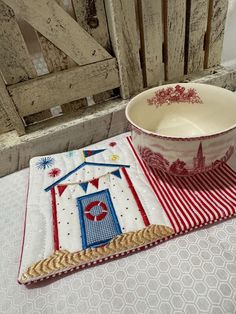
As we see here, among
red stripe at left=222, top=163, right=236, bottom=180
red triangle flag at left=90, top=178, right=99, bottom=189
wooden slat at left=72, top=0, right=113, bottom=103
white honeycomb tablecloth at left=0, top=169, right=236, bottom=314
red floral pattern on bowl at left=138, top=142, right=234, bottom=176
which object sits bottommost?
white honeycomb tablecloth at left=0, top=169, right=236, bottom=314

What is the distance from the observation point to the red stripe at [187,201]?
396 mm

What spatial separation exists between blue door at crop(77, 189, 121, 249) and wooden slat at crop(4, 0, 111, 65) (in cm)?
29

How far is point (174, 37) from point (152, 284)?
51cm

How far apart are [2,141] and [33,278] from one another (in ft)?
1.05

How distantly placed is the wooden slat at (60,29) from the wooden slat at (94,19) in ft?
0.06

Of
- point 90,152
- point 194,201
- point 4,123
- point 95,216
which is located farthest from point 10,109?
point 194,201

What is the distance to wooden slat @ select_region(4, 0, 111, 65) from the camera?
1.59ft

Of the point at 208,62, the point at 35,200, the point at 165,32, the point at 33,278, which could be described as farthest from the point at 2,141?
the point at 208,62

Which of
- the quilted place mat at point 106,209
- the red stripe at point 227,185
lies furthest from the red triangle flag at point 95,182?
the red stripe at point 227,185

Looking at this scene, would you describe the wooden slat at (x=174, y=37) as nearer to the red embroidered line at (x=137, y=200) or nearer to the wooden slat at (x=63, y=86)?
the wooden slat at (x=63, y=86)

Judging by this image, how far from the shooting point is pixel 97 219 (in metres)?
0.41

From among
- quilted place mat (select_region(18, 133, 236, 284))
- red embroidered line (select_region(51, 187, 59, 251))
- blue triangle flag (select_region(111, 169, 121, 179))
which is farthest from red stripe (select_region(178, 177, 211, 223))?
red embroidered line (select_region(51, 187, 59, 251))

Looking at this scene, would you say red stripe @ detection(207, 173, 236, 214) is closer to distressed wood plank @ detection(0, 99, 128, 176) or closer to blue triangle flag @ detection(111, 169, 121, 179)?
blue triangle flag @ detection(111, 169, 121, 179)

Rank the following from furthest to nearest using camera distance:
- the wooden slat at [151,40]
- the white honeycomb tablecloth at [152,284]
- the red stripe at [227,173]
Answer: the wooden slat at [151,40], the red stripe at [227,173], the white honeycomb tablecloth at [152,284]
